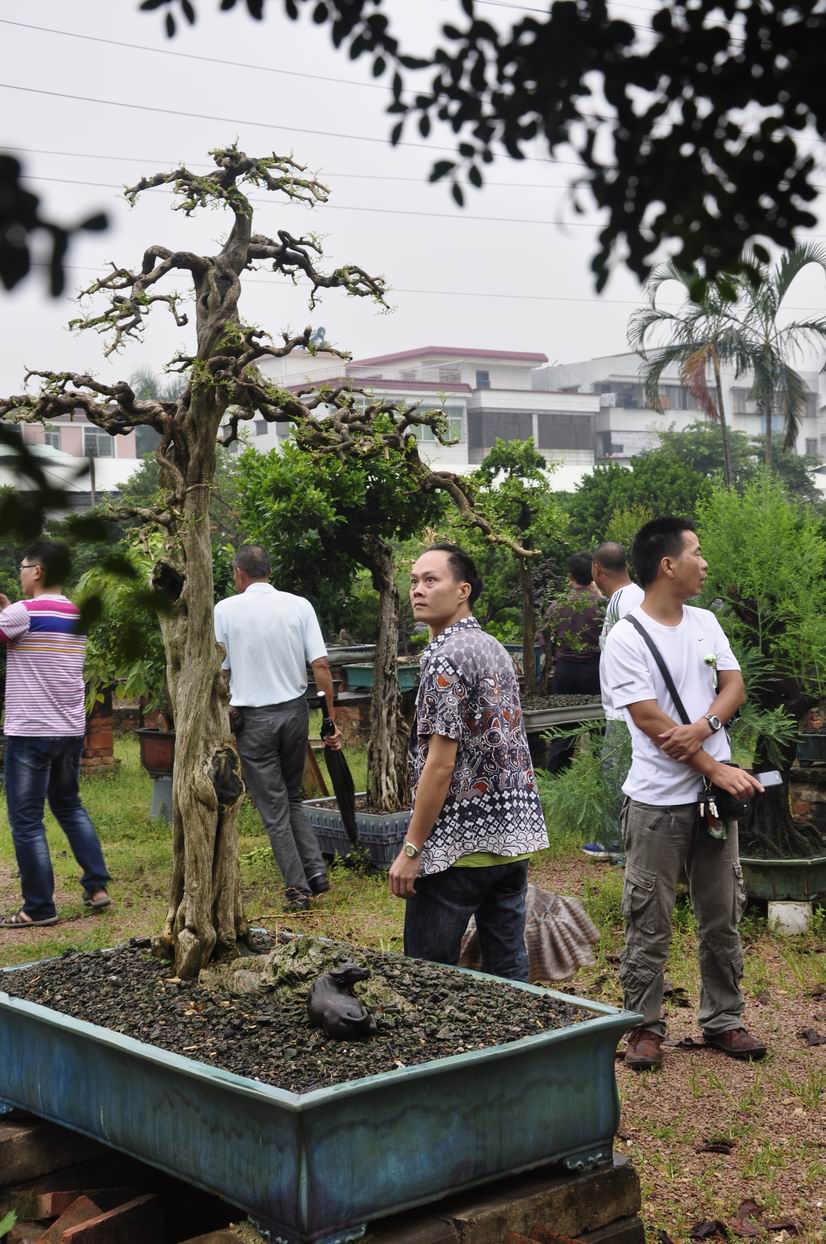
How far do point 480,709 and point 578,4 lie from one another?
2553mm

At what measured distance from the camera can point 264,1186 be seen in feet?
9.84

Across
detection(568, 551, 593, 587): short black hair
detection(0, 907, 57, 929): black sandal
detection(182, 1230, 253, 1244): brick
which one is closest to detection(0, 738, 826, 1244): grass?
detection(0, 907, 57, 929): black sandal

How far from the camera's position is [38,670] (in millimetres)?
7090

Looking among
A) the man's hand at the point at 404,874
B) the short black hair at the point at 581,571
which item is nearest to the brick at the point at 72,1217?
the man's hand at the point at 404,874

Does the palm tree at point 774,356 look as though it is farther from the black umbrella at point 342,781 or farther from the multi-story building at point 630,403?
the multi-story building at point 630,403

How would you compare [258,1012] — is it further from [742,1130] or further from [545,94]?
[545,94]

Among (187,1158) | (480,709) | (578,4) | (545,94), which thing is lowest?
(187,1158)

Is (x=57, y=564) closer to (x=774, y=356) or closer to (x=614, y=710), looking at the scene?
(x=614, y=710)

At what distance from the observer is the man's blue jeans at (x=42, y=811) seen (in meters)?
7.07

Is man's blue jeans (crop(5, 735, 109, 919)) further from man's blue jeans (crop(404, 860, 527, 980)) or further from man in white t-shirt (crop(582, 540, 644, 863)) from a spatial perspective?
man's blue jeans (crop(404, 860, 527, 980))

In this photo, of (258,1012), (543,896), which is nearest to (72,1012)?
(258,1012)

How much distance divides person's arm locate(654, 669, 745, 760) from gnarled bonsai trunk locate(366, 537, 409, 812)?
11.0ft

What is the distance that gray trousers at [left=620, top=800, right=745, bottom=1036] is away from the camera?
4.73 m

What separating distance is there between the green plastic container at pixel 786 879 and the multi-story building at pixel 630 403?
6152cm
